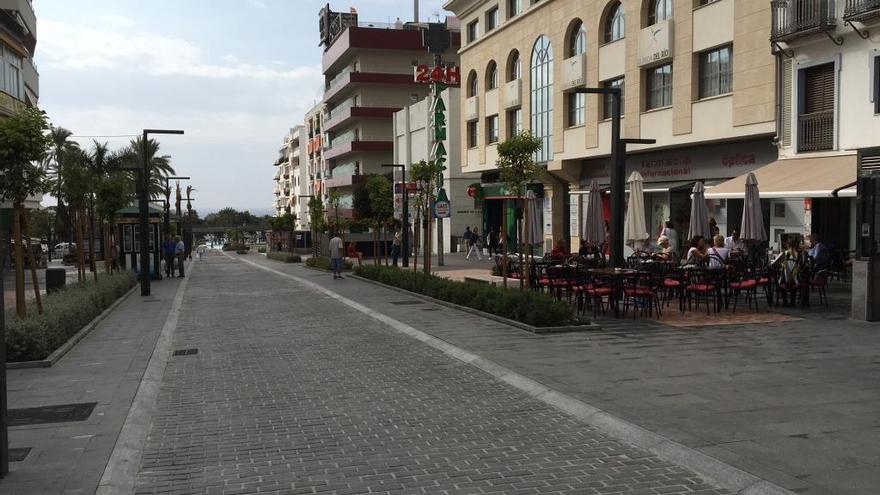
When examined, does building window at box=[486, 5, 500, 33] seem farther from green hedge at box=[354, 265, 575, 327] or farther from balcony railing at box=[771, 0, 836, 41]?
green hedge at box=[354, 265, 575, 327]

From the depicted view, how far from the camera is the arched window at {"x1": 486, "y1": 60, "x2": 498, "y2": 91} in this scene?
4022 cm

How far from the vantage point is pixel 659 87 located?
87.4ft

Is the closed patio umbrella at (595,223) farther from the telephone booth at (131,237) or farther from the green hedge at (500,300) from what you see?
the telephone booth at (131,237)

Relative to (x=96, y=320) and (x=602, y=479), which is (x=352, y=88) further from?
(x=602, y=479)

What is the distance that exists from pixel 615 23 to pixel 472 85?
14.9 m

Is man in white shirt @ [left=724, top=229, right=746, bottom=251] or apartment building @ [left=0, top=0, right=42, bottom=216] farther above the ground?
apartment building @ [left=0, top=0, right=42, bottom=216]

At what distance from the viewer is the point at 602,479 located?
549cm

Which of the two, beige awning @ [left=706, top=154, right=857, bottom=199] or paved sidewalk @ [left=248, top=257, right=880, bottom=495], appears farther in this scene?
beige awning @ [left=706, top=154, right=857, bottom=199]

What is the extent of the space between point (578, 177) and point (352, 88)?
41354 mm

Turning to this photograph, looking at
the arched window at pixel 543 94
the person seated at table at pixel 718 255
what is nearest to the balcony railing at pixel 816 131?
the person seated at table at pixel 718 255

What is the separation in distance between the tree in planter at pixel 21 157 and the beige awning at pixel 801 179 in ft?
48.9

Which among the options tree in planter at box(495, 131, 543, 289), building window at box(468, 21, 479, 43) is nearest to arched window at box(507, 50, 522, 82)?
building window at box(468, 21, 479, 43)

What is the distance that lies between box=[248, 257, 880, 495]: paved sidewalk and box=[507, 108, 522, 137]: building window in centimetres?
2438

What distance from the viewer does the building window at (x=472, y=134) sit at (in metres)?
43.2
